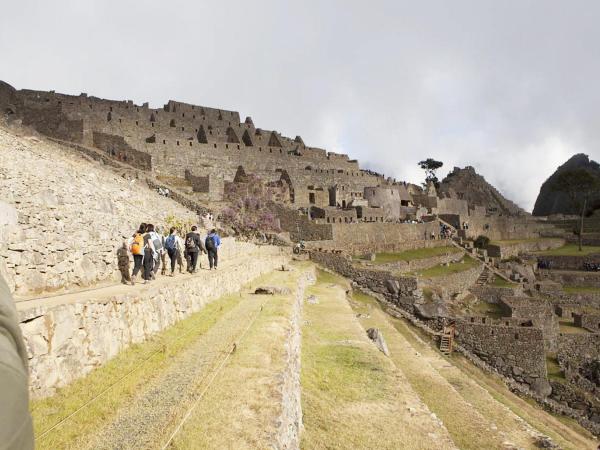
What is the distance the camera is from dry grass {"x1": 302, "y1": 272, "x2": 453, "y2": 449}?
8211 millimetres

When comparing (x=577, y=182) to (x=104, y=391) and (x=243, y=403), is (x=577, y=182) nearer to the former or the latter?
(x=243, y=403)

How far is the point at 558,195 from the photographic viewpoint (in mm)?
92188

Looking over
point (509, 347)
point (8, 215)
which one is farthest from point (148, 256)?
point (509, 347)

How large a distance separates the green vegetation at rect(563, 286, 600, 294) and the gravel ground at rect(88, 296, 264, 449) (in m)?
35.1

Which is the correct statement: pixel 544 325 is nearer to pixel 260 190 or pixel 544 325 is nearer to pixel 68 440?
pixel 260 190

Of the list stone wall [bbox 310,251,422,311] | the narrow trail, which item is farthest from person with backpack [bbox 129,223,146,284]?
stone wall [bbox 310,251,422,311]

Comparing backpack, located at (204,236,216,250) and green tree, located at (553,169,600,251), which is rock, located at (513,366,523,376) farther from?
green tree, located at (553,169,600,251)

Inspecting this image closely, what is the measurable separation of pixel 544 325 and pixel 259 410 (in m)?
26.7

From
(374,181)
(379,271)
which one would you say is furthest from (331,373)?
(374,181)

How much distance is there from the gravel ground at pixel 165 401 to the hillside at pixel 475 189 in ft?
247

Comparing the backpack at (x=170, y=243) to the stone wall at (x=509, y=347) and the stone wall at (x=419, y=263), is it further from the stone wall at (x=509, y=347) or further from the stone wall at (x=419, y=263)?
the stone wall at (x=419, y=263)

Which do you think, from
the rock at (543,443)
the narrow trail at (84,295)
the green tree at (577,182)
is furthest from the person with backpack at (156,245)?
the green tree at (577,182)

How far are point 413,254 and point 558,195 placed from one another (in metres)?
67.6

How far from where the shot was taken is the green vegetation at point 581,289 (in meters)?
36.1
